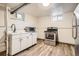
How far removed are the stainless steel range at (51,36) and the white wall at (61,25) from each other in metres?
0.06

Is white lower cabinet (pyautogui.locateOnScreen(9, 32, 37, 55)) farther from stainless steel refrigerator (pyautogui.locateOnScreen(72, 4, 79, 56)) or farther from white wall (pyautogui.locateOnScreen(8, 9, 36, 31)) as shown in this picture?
stainless steel refrigerator (pyautogui.locateOnScreen(72, 4, 79, 56))

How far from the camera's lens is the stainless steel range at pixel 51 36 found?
116cm

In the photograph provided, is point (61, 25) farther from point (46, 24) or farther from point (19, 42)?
point (19, 42)

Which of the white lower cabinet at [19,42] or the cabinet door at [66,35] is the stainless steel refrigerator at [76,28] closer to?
the cabinet door at [66,35]

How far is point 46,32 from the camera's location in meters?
1.18

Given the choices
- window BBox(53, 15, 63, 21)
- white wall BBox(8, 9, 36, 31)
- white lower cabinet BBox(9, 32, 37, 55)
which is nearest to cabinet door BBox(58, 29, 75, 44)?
window BBox(53, 15, 63, 21)

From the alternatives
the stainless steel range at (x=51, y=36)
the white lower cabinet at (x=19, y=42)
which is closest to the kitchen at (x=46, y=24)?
the stainless steel range at (x=51, y=36)

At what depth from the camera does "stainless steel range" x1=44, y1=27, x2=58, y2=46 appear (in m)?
1.16

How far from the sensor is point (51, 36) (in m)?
1.29

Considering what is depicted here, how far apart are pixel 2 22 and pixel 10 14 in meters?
0.19

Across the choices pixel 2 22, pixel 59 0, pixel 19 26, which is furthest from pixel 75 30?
pixel 2 22

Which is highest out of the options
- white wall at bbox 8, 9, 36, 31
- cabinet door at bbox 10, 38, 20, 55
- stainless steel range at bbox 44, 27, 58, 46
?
white wall at bbox 8, 9, 36, 31

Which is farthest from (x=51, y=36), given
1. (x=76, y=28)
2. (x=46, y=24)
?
(x=76, y=28)

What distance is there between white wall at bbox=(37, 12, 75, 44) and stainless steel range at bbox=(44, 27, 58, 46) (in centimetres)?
6
